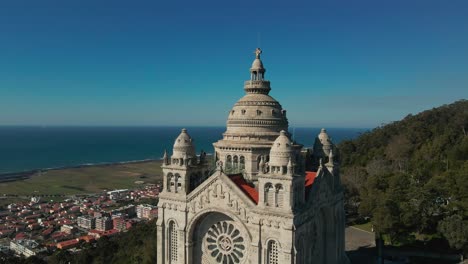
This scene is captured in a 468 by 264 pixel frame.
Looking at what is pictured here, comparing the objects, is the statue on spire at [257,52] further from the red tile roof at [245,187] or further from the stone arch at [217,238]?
the stone arch at [217,238]

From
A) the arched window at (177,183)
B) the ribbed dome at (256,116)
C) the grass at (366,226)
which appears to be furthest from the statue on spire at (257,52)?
the grass at (366,226)

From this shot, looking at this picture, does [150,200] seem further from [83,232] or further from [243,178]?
[243,178]

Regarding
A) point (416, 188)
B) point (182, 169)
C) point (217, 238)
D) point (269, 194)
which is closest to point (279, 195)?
point (269, 194)

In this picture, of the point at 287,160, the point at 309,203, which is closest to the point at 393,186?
the point at 309,203

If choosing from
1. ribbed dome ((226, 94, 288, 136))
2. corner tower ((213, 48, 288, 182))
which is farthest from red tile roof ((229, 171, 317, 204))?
ribbed dome ((226, 94, 288, 136))

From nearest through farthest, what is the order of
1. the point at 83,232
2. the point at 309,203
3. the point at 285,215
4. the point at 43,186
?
1. the point at 285,215
2. the point at 309,203
3. the point at 83,232
4. the point at 43,186
